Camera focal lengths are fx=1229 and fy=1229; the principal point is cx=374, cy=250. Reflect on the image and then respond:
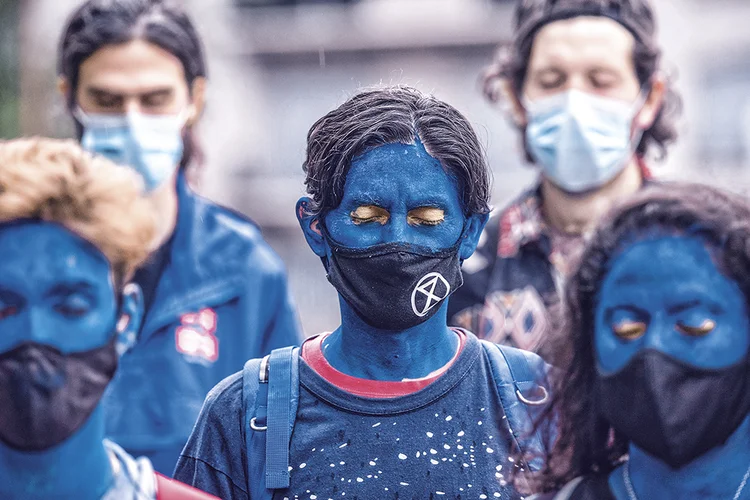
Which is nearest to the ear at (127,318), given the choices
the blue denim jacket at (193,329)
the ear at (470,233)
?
the ear at (470,233)

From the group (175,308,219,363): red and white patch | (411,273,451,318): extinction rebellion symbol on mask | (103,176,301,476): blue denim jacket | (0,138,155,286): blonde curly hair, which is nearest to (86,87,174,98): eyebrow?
(103,176,301,476): blue denim jacket

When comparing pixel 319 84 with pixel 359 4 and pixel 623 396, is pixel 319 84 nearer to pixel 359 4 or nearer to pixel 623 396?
pixel 359 4

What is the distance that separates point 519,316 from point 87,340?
2.43 metres

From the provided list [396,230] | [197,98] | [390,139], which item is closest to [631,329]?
[396,230]

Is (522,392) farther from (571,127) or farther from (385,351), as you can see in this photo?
(571,127)

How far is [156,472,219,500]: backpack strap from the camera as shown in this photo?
2.99 m

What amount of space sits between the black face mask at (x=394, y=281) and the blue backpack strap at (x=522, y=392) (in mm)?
268

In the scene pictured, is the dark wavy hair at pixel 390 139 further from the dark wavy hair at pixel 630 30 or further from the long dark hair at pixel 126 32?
the dark wavy hair at pixel 630 30

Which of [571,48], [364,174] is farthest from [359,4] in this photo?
[364,174]

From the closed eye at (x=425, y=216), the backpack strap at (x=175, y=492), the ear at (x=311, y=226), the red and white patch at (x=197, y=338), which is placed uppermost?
the closed eye at (x=425, y=216)

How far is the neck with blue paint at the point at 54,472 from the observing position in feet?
9.63

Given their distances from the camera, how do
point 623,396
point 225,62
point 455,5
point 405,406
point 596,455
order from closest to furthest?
point 623,396
point 596,455
point 405,406
point 455,5
point 225,62

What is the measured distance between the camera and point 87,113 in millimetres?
5199

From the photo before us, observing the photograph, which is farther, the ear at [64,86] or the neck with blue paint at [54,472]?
the ear at [64,86]
